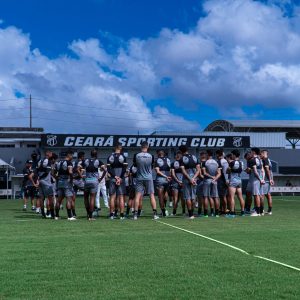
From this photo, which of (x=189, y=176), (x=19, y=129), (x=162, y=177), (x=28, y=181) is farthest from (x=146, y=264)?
(x=19, y=129)

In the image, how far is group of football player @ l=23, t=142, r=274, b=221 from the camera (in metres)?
15.9

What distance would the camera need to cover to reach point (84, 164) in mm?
16500

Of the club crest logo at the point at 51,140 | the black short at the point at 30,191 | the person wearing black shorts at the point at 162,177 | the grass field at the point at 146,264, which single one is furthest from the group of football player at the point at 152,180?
the club crest logo at the point at 51,140

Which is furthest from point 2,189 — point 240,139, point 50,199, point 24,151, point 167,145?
point 50,199

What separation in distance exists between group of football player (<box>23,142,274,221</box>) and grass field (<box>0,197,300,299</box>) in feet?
9.75

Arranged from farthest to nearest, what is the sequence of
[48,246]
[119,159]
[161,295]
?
[119,159], [48,246], [161,295]

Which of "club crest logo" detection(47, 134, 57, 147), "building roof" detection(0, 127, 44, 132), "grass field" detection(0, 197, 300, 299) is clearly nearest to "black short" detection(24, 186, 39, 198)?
"grass field" detection(0, 197, 300, 299)

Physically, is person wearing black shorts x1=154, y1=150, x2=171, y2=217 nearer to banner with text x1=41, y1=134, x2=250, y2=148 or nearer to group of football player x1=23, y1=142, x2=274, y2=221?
group of football player x1=23, y1=142, x2=274, y2=221

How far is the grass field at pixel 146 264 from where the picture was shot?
6.34m

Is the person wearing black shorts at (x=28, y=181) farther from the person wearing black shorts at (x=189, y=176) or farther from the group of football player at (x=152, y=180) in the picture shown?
the person wearing black shorts at (x=189, y=176)

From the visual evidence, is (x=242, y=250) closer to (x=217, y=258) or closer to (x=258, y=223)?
(x=217, y=258)

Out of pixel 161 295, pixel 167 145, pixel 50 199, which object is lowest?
pixel 161 295

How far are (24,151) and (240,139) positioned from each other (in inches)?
718

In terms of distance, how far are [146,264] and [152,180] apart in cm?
836
